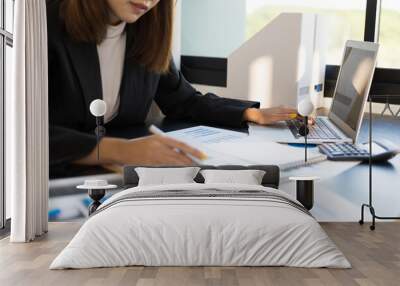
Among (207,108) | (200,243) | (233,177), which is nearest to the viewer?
(200,243)

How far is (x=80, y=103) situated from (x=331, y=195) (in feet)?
7.98

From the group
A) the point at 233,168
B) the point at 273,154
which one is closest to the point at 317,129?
the point at 273,154

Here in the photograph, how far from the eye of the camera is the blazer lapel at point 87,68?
6348mm

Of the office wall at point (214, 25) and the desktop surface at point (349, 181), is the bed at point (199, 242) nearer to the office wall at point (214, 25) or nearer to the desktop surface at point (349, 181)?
the desktop surface at point (349, 181)

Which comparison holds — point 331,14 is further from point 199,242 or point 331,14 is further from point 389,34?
point 199,242

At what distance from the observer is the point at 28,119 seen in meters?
5.73

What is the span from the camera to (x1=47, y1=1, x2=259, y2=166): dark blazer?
6.36 m

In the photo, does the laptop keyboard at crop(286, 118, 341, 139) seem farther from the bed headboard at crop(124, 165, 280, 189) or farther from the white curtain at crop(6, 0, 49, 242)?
the white curtain at crop(6, 0, 49, 242)

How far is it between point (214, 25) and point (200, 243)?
2.66m

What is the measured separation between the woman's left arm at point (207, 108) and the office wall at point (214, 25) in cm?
33

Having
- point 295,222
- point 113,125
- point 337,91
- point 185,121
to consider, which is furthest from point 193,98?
point 295,222

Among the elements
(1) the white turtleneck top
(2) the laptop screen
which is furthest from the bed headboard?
(2) the laptop screen

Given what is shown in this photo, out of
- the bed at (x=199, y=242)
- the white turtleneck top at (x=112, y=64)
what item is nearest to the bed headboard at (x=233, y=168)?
the white turtleneck top at (x=112, y=64)

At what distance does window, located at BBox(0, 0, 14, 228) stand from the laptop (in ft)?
7.79
